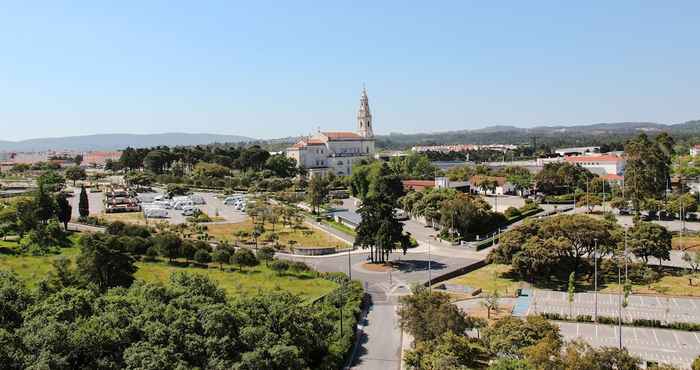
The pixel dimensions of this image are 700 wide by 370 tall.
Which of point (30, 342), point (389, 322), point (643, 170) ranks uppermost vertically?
point (643, 170)

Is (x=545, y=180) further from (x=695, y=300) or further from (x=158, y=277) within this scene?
(x=158, y=277)

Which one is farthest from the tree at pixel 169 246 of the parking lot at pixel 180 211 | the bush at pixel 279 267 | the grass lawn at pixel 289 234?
the parking lot at pixel 180 211

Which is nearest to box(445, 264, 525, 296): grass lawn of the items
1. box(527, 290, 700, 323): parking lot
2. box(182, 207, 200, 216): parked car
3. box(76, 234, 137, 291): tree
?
box(527, 290, 700, 323): parking lot

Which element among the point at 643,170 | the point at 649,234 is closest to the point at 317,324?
the point at 649,234

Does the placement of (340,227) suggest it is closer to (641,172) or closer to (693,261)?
(693,261)

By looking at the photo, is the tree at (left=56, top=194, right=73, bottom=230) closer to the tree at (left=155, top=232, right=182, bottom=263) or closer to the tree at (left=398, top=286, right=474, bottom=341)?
the tree at (left=155, top=232, right=182, bottom=263)

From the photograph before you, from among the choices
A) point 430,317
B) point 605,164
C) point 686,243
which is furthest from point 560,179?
point 430,317
